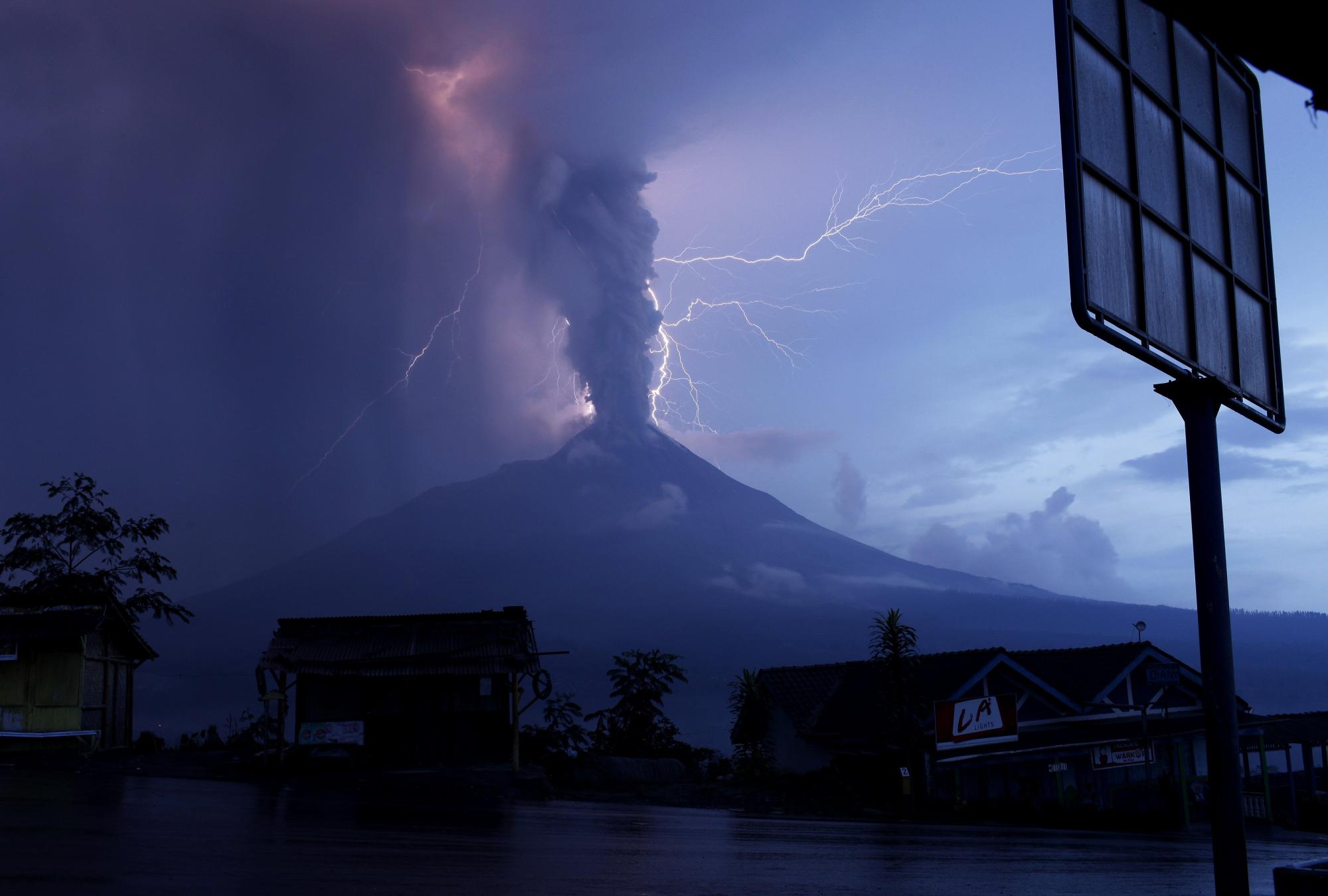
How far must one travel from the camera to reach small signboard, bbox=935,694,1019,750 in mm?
30391

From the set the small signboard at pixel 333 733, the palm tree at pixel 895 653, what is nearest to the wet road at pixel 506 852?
the palm tree at pixel 895 653

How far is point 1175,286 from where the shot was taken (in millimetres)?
9453

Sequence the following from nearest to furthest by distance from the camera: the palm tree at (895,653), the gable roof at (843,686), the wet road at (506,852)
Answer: the wet road at (506,852), the palm tree at (895,653), the gable roof at (843,686)

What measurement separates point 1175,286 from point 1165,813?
2578 cm

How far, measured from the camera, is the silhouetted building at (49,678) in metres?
32.8

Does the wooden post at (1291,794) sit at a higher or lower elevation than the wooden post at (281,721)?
lower

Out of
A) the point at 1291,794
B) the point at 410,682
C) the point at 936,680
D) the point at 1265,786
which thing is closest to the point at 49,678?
the point at 410,682

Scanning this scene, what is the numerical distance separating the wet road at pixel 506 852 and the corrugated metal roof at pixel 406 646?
11037mm

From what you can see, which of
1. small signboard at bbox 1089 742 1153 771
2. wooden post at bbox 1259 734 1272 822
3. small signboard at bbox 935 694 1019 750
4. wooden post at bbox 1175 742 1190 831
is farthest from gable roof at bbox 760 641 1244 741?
small signboard at bbox 1089 742 1153 771

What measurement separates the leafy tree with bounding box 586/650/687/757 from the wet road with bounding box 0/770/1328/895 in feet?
53.8

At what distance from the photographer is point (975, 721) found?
30.7m

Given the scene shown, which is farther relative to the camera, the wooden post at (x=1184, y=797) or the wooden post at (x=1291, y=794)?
the wooden post at (x=1291, y=794)

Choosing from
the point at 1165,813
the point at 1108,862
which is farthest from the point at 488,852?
the point at 1165,813

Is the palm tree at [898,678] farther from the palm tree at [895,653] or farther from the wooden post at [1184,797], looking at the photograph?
the wooden post at [1184,797]
